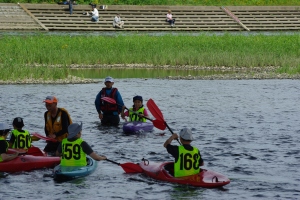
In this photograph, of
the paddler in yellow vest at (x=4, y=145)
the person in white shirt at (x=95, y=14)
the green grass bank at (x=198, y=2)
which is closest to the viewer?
the paddler in yellow vest at (x=4, y=145)

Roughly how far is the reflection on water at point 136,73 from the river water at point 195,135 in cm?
216

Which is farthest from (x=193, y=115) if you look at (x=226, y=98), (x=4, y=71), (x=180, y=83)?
(x=4, y=71)

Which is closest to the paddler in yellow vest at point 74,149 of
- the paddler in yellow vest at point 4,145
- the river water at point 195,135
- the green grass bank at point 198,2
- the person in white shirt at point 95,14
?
the river water at point 195,135

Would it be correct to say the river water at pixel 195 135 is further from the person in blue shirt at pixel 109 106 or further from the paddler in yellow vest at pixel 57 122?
the paddler in yellow vest at pixel 57 122

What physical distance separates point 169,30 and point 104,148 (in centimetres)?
4367

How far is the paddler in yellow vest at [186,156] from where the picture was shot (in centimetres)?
1591

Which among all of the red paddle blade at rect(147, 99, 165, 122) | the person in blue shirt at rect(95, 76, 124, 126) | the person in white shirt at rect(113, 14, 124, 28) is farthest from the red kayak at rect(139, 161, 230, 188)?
the person in white shirt at rect(113, 14, 124, 28)

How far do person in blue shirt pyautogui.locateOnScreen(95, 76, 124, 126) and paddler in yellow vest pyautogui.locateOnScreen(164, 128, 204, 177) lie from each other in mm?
7806

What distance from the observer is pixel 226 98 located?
107 feet

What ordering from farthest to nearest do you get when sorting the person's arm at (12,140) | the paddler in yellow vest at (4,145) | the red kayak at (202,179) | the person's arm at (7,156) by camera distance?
the person's arm at (12,140) < the person's arm at (7,156) < the paddler in yellow vest at (4,145) < the red kayak at (202,179)

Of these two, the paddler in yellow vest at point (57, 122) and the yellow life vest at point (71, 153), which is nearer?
the yellow life vest at point (71, 153)

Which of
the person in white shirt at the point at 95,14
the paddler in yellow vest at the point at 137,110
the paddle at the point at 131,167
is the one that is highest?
the person in white shirt at the point at 95,14

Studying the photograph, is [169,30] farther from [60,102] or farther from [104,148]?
[104,148]

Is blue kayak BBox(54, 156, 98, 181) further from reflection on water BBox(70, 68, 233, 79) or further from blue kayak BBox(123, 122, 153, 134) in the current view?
reflection on water BBox(70, 68, 233, 79)
